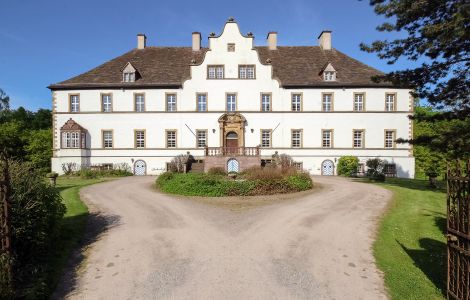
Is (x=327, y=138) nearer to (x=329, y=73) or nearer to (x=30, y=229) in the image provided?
(x=329, y=73)

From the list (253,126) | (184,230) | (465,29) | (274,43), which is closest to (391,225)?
(465,29)

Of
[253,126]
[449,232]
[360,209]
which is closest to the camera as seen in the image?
[449,232]

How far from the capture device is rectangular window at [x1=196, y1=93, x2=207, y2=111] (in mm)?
31995

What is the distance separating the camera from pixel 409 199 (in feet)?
55.1

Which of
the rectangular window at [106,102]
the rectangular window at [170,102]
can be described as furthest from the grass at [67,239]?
the rectangular window at [106,102]

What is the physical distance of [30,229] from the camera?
776 centimetres

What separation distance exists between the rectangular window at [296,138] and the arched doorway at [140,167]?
15154mm

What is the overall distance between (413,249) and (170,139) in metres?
Result: 25.8

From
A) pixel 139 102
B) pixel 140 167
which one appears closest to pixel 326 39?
pixel 139 102

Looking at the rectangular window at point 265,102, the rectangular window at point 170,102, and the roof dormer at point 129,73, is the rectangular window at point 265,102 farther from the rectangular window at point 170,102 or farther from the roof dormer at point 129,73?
the roof dormer at point 129,73

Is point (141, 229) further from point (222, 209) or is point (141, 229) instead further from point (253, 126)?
point (253, 126)

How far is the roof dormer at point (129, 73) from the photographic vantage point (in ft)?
A: 106

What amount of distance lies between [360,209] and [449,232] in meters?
8.31

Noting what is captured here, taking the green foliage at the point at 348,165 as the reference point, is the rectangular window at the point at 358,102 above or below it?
above
